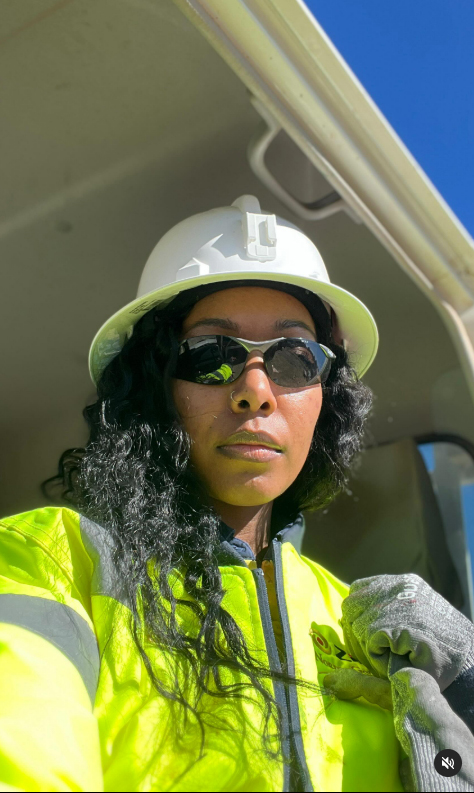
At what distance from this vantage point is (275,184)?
7.26 feet

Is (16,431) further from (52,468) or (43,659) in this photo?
(43,659)

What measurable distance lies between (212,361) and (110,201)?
874mm

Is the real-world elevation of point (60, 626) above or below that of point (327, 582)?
above

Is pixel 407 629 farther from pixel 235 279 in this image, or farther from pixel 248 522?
pixel 235 279

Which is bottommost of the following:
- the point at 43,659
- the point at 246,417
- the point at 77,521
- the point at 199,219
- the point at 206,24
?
the point at 43,659

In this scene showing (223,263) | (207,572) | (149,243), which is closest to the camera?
(207,572)

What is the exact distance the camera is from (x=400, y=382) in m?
2.84

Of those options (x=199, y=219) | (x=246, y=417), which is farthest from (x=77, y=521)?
(x=199, y=219)

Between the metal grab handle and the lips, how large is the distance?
2.78ft

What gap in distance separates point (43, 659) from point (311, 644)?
0.57 m

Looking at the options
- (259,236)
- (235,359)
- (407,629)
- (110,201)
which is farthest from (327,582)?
(110,201)

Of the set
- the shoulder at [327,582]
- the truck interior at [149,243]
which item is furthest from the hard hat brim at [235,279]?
the shoulder at [327,582]

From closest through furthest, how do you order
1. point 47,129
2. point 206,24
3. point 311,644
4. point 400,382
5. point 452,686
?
point 452,686
point 311,644
point 206,24
point 47,129
point 400,382

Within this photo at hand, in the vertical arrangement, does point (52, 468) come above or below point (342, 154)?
below
